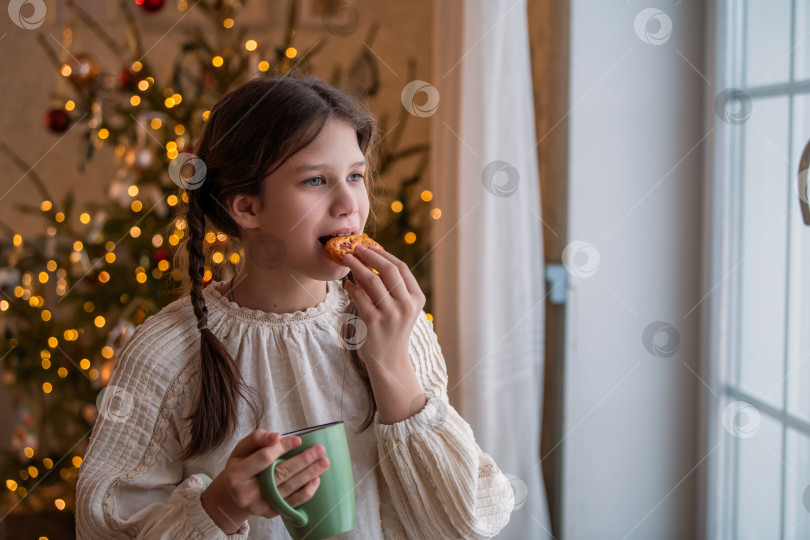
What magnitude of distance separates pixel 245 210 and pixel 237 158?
65 millimetres

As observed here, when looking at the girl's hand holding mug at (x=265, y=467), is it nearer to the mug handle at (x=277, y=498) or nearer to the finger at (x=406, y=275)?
the mug handle at (x=277, y=498)

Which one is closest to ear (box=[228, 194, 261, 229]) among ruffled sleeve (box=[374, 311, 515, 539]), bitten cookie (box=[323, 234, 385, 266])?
bitten cookie (box=[323, 234, 385, 266])

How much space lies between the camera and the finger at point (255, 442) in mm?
707

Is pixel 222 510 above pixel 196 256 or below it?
below

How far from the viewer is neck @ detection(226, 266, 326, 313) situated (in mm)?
957

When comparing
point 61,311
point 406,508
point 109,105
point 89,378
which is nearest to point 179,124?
point 109,105

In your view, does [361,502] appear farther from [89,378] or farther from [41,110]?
[41,110]

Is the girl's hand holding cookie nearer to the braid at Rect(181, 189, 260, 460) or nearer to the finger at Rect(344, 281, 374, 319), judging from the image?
the finger at Rect(344, 281, 374, 319)

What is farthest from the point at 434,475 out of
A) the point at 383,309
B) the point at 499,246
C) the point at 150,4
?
the point at 150,4

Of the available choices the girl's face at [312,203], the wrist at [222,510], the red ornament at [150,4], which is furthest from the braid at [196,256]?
the red ornament at [150,4]

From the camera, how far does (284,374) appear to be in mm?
937

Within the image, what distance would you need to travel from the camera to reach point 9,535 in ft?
8.13

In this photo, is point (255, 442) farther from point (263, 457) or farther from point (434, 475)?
point (434, 475)

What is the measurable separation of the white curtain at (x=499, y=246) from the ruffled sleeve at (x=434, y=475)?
0.84 meters
